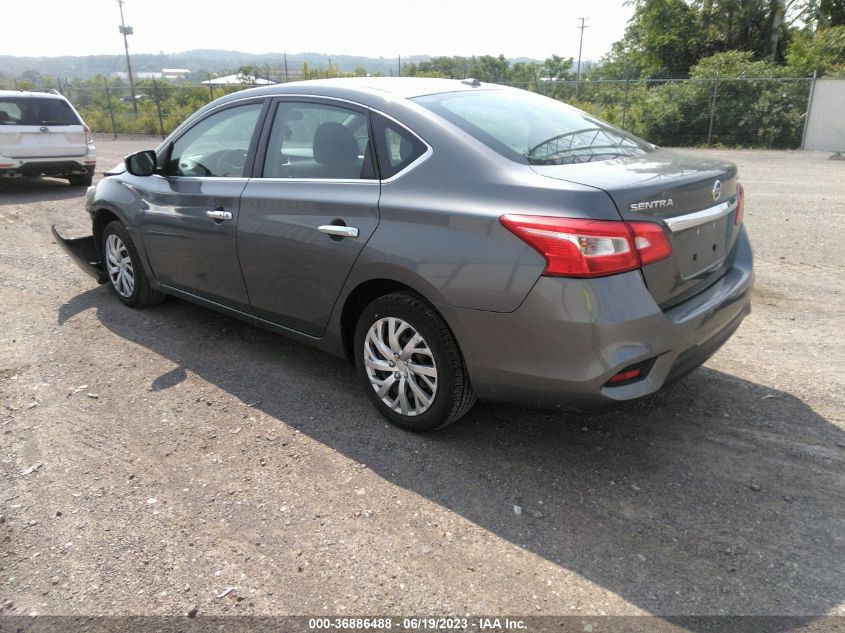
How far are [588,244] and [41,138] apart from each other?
37.7 ft

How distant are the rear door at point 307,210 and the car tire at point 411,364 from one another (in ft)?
1.08

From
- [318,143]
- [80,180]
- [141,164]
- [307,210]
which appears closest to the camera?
[307,210]

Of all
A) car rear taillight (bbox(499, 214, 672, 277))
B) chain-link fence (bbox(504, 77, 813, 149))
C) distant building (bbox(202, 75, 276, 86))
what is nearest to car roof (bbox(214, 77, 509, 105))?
car rear taillight (bbox(499, 214, 672, 277))

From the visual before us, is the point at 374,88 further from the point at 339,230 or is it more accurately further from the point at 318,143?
the point at 339,230

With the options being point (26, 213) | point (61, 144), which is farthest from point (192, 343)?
point (61, 144)

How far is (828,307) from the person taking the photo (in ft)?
16.9

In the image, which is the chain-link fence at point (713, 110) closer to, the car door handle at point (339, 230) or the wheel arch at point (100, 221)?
the wheel arch at point (100, 221)

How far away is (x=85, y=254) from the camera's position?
5902 mm

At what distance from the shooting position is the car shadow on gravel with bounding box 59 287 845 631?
8.26ft

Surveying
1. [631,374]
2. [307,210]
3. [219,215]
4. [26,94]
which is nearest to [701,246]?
[631,374]

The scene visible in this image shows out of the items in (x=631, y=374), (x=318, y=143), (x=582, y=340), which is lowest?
(x=631, y=374)

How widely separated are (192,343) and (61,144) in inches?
342

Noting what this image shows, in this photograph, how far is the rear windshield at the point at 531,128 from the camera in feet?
10.6

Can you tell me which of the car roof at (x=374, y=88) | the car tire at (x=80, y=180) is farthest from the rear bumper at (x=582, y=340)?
the car tire at (x=80, y=180)
